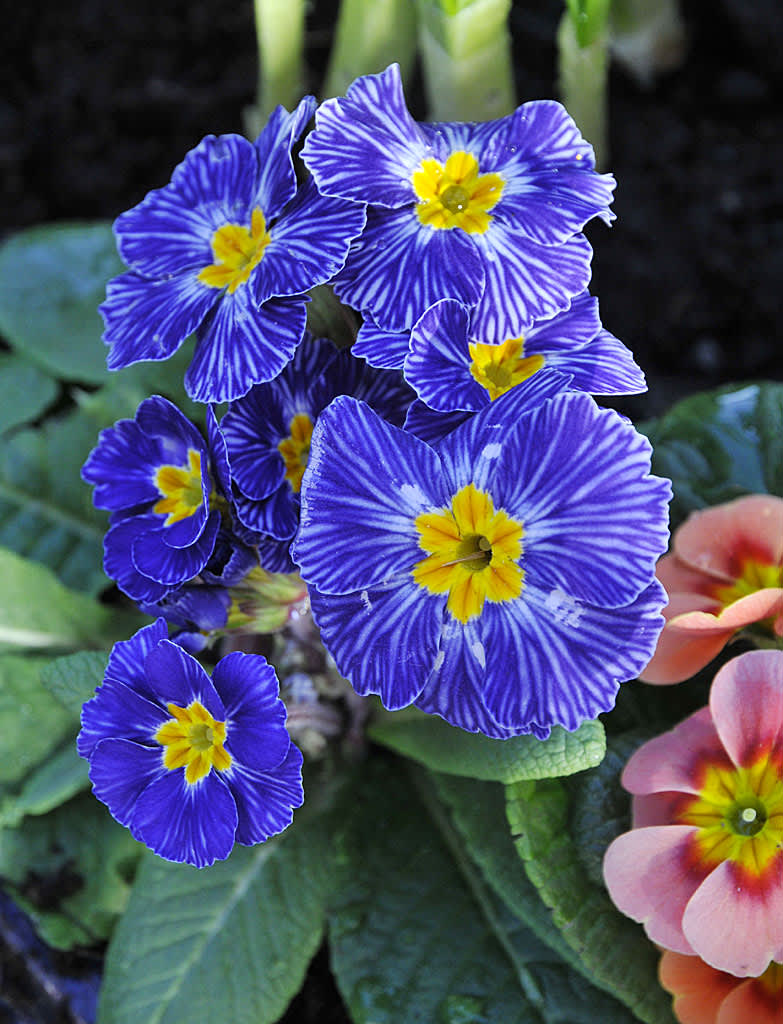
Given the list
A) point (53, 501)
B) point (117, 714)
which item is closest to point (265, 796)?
point (117, 714)

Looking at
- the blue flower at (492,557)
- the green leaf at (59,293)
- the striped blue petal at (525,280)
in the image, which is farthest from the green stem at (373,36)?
the blue flower at (492,557)

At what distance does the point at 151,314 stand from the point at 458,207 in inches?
14.8

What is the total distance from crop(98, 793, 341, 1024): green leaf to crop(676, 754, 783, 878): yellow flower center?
2.06ft

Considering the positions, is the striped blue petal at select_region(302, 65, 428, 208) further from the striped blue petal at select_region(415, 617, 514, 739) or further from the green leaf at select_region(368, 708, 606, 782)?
the green leaf at select_region(368, 708, 606, 782)

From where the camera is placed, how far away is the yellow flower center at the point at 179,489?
4.54ft

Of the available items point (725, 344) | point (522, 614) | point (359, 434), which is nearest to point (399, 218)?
point (359, 434)

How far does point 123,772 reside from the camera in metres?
1.30

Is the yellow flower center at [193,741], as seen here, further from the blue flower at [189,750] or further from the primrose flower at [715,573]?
the primrose flower at [715,573]

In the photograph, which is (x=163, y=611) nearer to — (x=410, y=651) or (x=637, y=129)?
(x=410, y=651)

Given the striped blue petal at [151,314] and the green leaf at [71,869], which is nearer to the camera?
the striped blue petal at [151,314]

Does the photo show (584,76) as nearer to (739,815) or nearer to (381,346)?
(381,346)

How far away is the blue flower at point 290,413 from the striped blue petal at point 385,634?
18 centimetres

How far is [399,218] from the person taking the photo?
1.30 meters

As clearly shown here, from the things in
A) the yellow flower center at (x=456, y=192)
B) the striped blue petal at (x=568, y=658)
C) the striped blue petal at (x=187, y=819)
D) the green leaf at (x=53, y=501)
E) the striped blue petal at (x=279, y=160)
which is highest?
the striped blue petal at (x=279, y=160)
